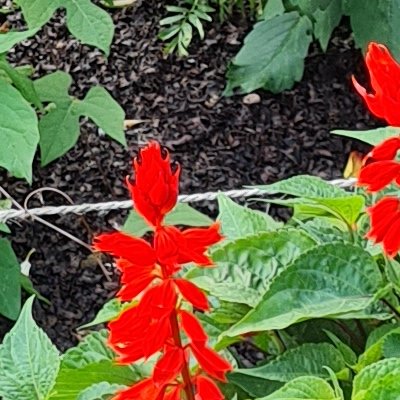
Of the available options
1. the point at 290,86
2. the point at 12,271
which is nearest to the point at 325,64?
the point at 290,86

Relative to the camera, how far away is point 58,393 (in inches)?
31.2

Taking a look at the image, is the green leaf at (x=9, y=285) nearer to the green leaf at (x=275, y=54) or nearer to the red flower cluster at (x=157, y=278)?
the green leaf at (x=275, y=54)

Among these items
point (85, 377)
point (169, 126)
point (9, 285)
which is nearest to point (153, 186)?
point (85, 377)

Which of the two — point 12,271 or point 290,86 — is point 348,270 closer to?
point 12,271

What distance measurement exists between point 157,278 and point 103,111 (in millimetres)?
1210

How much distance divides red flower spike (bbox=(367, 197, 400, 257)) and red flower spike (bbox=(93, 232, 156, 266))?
146 mm

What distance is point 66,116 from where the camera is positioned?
5.84 ft

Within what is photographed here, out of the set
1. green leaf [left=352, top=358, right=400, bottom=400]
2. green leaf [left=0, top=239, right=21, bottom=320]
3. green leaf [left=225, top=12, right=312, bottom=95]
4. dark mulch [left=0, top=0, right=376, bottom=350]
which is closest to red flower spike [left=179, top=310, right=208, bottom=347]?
green leaf [left=352, top=358, right=400, bottom=400]

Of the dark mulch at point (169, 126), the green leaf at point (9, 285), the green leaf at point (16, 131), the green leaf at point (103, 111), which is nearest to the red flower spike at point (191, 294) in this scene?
the green leaf at point (16, 131)

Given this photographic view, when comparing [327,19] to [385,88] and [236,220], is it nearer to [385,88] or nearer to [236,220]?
[236,220]

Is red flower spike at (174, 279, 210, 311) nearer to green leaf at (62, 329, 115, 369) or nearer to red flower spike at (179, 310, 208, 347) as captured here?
red flower spike at (179, 310, 208, 347)

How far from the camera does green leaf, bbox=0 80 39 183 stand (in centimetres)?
132

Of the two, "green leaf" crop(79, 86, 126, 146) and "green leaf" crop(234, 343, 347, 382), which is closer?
"green leaf" crop(234, 343, 347, 382)

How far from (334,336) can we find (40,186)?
4.57 ft
